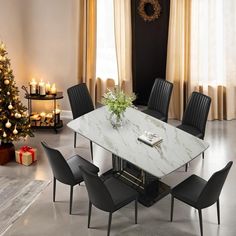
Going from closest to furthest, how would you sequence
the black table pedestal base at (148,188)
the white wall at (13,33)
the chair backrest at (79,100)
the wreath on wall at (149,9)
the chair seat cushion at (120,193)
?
the chair seat cushion at (120,193)
the black table pedestal base at (148,188)
the chair backrest at (79,100)
the white wall at (13,33)
the wreath on wall at (149,9)

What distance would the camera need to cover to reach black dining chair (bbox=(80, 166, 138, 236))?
413cm

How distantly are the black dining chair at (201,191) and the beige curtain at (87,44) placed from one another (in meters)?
3.11

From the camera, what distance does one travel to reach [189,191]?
14.9ft

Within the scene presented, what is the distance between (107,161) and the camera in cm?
598

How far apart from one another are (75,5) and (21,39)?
38.7 inches

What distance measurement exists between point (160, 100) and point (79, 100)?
1083 mm

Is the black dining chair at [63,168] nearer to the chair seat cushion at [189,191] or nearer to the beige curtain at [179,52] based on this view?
the chair seat cushion at [189,191]

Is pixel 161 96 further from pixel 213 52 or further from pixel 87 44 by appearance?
pixel 87 44

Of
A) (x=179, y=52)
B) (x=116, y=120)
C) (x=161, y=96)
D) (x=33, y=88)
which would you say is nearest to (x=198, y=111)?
(x=161, y=96)

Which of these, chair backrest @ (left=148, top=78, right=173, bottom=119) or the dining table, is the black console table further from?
chair backrest @ (left=148, top=78, right=173, bottom=119)

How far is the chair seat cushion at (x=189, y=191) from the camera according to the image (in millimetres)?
4438

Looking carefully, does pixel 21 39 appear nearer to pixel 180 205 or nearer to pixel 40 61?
pixel 40 61

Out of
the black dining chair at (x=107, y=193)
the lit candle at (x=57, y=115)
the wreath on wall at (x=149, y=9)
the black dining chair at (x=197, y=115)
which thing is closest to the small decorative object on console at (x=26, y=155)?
the lit candle at (x=57, y=115)

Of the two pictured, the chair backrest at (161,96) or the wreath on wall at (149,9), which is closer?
the chair backrest at (161,96)
